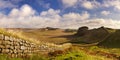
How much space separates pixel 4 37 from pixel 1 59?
2.70 m

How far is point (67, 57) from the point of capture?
2194 cm

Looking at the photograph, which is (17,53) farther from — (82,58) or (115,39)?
(115,39)

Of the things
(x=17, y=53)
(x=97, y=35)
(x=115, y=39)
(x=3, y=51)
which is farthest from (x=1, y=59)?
(x=97, y=35)

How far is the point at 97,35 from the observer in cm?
18112

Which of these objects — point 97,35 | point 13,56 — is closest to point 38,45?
point 13,56

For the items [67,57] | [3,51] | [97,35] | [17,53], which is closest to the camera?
[3,51]

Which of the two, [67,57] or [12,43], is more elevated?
[12,43]

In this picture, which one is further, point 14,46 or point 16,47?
point 16,47

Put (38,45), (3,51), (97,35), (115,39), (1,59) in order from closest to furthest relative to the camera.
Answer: (1,59) < (3,51) < (38,45) < (115,39) < (97,35)

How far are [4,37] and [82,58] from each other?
23.6 feet

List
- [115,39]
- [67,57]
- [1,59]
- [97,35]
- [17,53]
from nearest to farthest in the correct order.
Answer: [1,59] → [17,53] → [67,57] → [115,39] → [97,35]

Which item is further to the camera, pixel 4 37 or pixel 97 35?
pixel 97 35

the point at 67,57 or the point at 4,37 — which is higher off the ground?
the point at 4,37

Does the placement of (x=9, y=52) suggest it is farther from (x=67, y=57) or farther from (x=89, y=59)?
(x=89, y=59)
